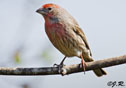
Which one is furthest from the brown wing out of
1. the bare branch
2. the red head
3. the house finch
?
the bare branch

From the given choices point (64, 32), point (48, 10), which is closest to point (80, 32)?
point (64, 32)

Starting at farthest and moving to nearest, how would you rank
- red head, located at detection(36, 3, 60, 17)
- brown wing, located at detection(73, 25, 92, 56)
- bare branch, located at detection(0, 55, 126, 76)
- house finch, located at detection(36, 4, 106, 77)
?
brown wing, located at detection(73, 25, 92, 56)
red head, located at detection(36, 3, 60, 17)
house finch, located at detection(36, 4, 106, 77)
bare branch, located at detection(0, 55, 126, 76)

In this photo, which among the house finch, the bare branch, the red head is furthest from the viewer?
the red head

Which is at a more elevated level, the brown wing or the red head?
the red head

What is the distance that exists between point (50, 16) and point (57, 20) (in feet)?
0.67

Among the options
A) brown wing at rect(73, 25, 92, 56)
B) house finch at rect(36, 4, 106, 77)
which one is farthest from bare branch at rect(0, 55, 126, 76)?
brown wing at rect(73, 25, 92, 56)

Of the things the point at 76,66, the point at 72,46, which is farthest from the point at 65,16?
the point at 76,66

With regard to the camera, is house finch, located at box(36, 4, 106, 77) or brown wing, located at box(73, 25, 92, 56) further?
brown wing, located at box(73, 25, 92, 56)

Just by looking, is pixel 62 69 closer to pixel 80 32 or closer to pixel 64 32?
pixel 64 32

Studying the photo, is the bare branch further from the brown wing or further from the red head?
the red head

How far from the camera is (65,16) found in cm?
617

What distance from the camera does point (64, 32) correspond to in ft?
19.0

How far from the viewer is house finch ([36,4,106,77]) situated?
576 centimetres

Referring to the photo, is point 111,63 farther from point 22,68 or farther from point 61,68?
point 22,68
